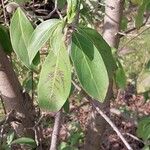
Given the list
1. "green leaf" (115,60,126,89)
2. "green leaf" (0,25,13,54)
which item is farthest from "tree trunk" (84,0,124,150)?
"green leaf" (0,25,13,54)

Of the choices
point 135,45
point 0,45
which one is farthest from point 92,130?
point 135,45

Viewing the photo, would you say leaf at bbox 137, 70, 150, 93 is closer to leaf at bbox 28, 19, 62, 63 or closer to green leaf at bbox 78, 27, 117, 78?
green leaf at bbox 78, 27, 117, 78

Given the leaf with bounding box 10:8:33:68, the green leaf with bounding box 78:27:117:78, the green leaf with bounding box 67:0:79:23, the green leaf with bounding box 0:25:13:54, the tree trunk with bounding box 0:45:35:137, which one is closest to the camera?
the green leaf with bounding box 67:0:79:23

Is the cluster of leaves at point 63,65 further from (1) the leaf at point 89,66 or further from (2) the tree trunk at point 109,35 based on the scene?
(2) the tree trunk at point 109,35

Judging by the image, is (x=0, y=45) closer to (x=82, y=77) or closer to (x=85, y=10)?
(x=85, y=10)

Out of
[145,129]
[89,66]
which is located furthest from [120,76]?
[89,66]

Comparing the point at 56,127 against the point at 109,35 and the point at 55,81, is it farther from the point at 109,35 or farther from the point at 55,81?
the point at 109,35
